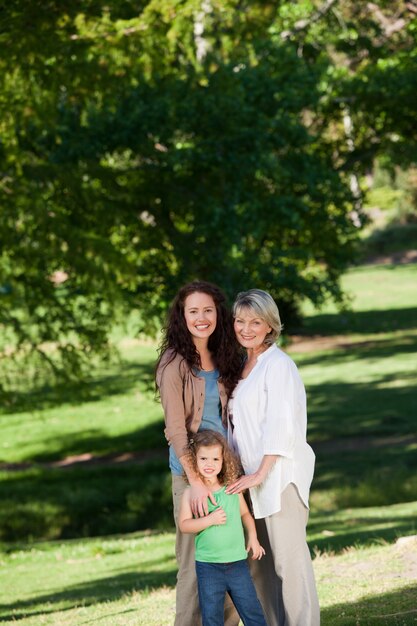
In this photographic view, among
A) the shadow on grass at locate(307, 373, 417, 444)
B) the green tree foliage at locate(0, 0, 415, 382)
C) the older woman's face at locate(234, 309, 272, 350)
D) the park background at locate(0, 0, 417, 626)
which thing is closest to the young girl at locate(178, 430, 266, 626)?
the older woman's face at locate(234, 309, 272, 350)

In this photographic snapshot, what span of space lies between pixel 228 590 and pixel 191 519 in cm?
37

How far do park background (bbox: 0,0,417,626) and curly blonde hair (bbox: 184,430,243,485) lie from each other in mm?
2905

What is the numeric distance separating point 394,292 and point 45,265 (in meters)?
30.6

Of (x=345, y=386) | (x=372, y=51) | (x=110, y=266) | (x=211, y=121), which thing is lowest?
(x=345, y=386)

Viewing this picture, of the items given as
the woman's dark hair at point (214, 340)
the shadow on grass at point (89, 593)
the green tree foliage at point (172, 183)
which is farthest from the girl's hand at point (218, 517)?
the green tree foliage at point (172, 183)

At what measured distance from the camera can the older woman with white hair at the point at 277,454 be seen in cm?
507

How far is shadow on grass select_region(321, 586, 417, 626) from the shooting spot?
Result: 19.5 feet

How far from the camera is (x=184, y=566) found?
5305 millimetres

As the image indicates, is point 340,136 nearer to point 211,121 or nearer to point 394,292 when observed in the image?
point 211,121

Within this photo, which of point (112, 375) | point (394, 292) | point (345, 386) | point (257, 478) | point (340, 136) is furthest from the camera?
point (394, 292)

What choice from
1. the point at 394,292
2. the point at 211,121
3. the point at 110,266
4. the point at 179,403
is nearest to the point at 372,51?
the point at 211,121

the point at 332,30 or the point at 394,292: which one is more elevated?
the point at 332,30

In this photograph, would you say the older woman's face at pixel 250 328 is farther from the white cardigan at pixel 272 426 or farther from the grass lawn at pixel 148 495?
the grass lawn at pixel 148 495

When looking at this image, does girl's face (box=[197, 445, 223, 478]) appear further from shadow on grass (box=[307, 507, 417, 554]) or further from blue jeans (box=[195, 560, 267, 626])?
shadow on grass (box=[307, 507, 417, 554])
